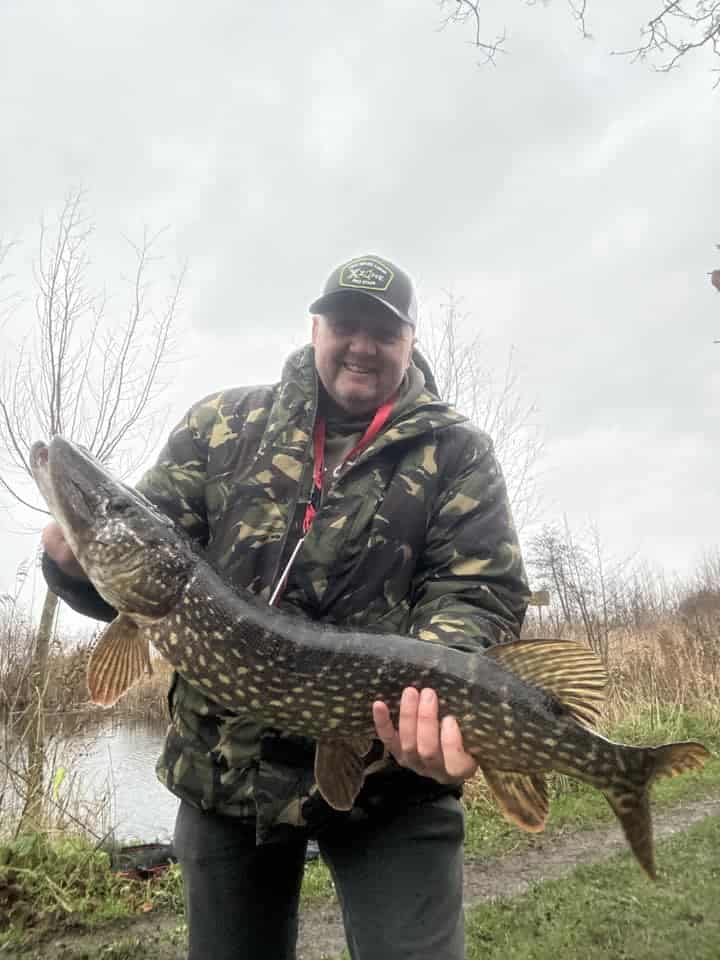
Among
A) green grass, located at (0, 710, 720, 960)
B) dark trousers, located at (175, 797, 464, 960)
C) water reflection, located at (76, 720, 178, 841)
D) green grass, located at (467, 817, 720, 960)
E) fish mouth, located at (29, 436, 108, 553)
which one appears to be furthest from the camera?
water reflection, located at (76, 720, 178, 841)

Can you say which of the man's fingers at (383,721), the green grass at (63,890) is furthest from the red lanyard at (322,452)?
the green grass at (63,890)

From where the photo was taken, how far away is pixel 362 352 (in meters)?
2.38

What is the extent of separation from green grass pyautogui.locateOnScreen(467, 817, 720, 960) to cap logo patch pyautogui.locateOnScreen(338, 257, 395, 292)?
335 cm

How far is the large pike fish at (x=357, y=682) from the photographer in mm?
1951

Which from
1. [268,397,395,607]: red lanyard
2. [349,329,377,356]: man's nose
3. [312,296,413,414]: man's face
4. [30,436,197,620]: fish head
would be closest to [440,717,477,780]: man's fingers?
[268,397,395,607]: red lanyard

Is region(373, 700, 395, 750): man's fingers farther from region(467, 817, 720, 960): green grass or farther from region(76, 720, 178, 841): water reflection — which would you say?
region(76, 720, 178, 841): water reflection

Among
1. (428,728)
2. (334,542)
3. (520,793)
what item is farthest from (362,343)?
(520,793)

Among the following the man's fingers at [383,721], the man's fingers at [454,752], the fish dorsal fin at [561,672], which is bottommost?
the man's fingers at [454,752]

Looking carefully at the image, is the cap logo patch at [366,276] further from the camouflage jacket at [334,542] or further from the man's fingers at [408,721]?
the man's fingers at [408,721]

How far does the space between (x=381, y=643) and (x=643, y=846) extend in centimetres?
89

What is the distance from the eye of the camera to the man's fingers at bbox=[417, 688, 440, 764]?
1.86 metres

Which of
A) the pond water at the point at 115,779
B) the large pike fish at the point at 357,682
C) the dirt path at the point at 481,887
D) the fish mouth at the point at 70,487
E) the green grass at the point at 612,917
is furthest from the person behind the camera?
the pond water at the point at 115,779

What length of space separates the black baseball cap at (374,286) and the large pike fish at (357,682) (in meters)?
0.96

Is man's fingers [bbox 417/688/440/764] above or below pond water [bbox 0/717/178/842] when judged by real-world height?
above
